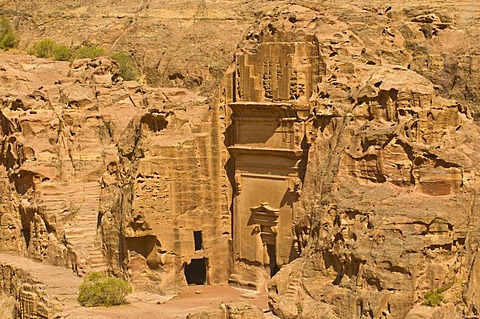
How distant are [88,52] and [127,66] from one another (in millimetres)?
2304

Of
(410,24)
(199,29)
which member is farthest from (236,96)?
(199,29)

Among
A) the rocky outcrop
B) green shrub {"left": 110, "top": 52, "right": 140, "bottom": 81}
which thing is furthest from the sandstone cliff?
green shrub {"left": 110, "top": 52, "right": 140, "bottom": 81}

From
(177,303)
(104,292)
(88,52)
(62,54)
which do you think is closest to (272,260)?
(177,303)

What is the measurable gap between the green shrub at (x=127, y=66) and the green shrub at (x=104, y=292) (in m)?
26.1

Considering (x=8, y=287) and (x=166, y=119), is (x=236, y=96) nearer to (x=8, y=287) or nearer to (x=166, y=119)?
(x=166, y=119)

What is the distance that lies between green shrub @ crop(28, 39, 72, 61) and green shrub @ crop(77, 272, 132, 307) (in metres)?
28.7

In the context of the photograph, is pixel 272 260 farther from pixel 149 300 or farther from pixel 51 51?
pixel 51 51

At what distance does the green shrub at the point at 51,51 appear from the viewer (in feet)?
265

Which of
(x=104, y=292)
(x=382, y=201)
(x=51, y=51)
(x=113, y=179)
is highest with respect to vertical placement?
(x=51, y=51)

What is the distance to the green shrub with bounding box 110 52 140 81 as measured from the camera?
259ft

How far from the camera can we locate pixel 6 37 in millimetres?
88250

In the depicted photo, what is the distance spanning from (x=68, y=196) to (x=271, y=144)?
437 inches

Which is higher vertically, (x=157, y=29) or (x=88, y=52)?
(x=157, y=29)

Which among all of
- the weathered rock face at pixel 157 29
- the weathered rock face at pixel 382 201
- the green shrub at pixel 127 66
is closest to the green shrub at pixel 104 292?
the weathered rock face at pixel 382 201
